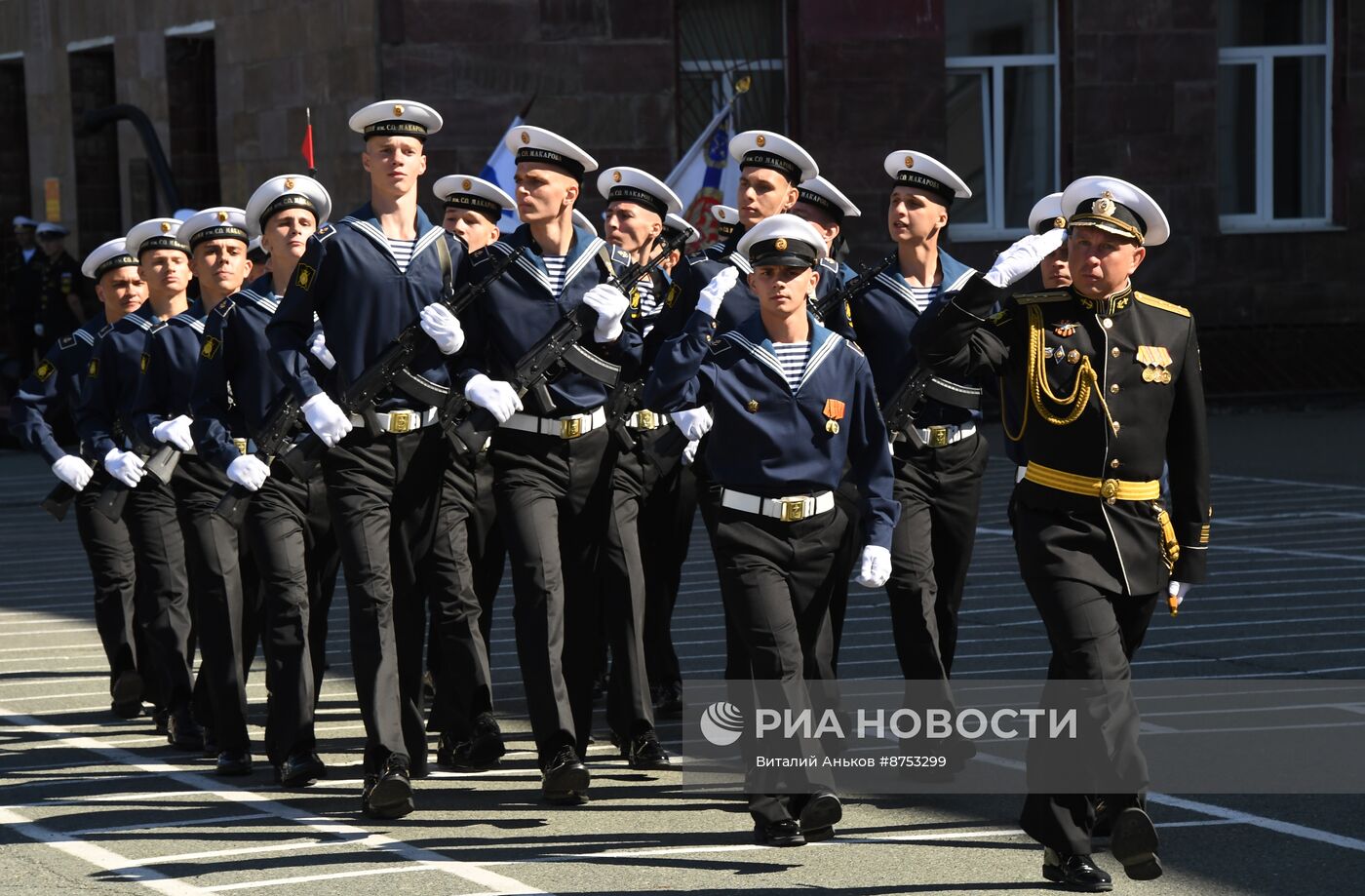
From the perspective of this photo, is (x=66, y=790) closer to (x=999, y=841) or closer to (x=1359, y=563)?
(x=999, y=841)

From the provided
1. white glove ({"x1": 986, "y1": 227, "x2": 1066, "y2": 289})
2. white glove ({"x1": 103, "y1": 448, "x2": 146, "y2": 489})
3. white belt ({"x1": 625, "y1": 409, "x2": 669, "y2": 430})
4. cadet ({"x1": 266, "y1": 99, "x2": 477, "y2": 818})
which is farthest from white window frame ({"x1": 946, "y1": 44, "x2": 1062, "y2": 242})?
white glove ({"x1": 986, "y1": 227, "x2": 1066, "y2": 289})

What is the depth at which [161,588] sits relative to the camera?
984cm

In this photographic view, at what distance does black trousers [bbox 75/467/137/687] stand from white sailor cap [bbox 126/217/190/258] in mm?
1027

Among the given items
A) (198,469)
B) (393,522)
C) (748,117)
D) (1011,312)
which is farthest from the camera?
(748,117)

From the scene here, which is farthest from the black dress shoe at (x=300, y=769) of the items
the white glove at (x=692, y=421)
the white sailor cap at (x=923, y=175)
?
the white sailor cap at (x=923, y=175)

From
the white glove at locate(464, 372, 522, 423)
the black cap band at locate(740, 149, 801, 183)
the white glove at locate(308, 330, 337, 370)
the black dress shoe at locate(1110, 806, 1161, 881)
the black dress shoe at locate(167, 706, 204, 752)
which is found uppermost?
the black cap band at locate(740, 149, 801, 183)

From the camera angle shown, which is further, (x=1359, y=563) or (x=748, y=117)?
(x=748, y=117)

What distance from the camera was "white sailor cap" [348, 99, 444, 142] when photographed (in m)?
8.37

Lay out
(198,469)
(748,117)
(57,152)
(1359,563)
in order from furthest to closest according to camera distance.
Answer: (57,152), (748,117), (1359,563), (198,469)

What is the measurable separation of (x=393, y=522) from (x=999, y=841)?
96.1 inches

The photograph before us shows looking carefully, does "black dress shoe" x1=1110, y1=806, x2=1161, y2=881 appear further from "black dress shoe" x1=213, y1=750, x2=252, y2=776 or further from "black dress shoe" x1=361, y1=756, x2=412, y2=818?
"black dress shoe" x1=213, y1=750, x2=252, y2=776

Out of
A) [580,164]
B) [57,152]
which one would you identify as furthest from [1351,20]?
[580,164]

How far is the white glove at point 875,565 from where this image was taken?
746 centimetres

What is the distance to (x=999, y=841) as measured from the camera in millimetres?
7328
